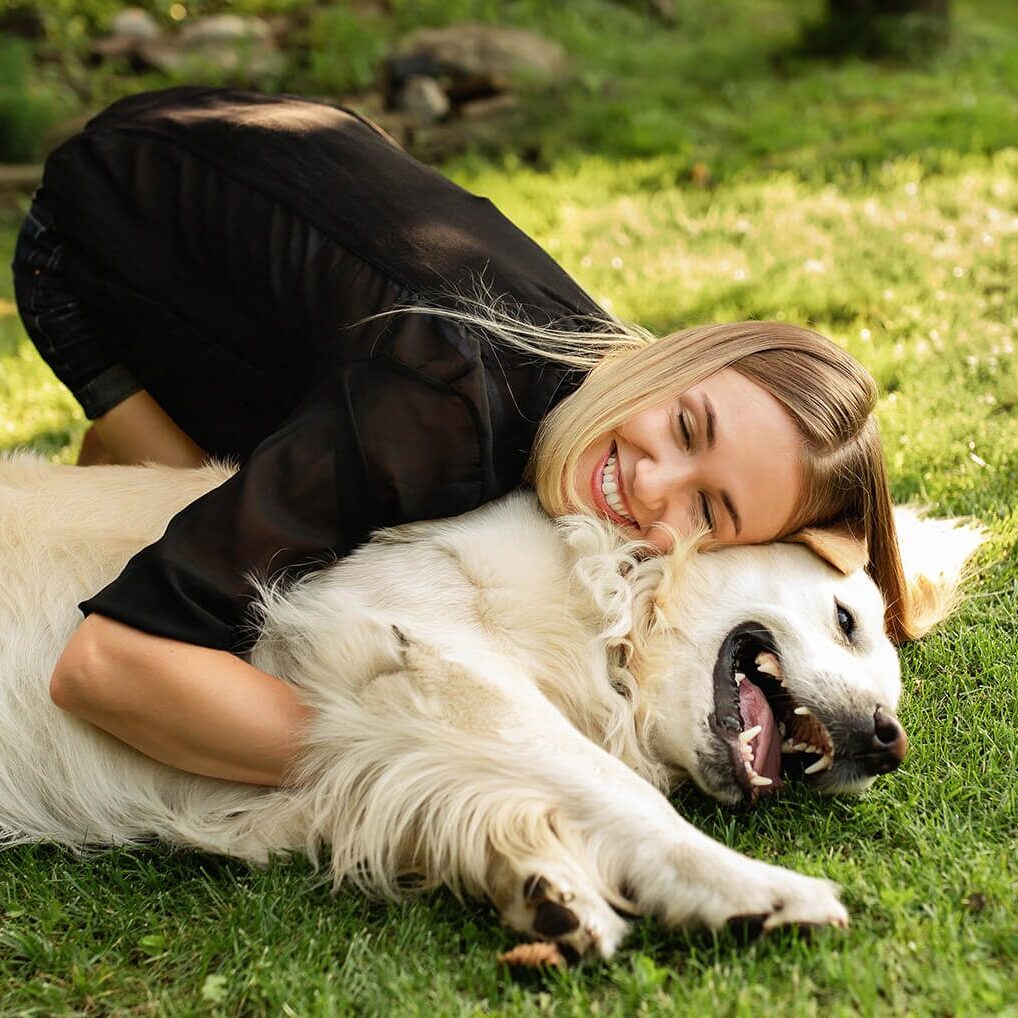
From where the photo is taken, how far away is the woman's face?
282 centimetres

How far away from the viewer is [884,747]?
259 cm

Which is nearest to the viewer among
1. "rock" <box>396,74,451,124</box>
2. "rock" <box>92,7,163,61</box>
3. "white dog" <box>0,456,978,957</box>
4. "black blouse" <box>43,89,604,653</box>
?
"white dog" <box>0,456,978,957</box>

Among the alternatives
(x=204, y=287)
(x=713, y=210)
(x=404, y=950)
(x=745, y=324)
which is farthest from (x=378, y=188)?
(x=713, y=210)

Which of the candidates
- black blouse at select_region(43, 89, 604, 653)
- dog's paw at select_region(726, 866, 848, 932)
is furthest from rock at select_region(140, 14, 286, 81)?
dog's paw at select_region(726, 866, 848, 932)

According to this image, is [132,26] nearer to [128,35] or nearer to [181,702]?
[128,35]

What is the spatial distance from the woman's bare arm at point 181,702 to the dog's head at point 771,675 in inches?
33.8

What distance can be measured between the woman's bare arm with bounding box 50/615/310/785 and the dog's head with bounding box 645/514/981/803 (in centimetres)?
86

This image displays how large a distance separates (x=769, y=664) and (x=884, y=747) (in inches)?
12.3

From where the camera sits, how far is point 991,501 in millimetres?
4016

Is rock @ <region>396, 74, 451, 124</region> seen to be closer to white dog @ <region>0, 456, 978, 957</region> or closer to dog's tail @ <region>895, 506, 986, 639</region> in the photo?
dog's tail @ <region>895, 506, 986, 639</region>

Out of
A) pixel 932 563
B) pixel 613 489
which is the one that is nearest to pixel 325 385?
pixel 613 489

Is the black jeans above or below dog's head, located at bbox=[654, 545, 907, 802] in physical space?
above

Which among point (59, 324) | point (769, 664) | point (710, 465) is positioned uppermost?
point (59, 324)

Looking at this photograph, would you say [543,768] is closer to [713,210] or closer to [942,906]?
[942,906]
